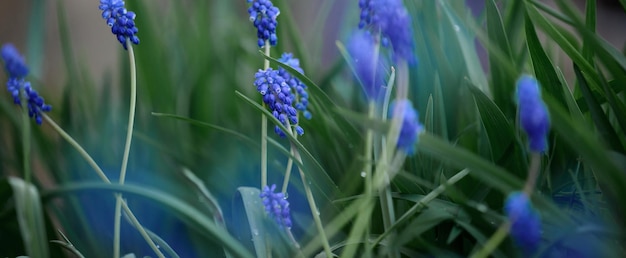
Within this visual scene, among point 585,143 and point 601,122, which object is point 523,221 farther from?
point 601,122

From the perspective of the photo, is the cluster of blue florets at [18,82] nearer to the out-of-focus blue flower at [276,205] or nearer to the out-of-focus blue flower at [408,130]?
the out-of-focus blue flower at [276,205]

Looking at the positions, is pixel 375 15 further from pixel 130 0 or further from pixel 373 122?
Result: pixel 130 0

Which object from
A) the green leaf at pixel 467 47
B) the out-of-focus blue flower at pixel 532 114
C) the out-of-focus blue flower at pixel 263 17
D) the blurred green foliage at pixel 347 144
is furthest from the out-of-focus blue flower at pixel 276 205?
the green leaf at pixel 467 47

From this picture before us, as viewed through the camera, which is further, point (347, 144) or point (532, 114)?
point (347, 144)

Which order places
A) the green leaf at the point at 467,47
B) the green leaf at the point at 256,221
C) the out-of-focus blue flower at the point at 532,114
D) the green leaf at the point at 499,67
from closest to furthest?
the out-of-focus blue flower at the point at 532,114
the green leaf at the point at 256,221
the green leaf at the point at 499,67
the green leaf at the point at 467,47

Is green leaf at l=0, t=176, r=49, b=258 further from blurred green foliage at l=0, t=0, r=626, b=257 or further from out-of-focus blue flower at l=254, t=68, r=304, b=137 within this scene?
out-of-focus blue flower at l=254, t=68, r=304, b=137

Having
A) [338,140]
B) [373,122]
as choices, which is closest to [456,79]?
[338,140]

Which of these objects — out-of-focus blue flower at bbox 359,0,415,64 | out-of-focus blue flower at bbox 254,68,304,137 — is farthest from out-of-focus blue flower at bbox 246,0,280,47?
out-of-focus blue flower at bbox 359,0,415,64

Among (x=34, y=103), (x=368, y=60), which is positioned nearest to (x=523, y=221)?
(x=368, y=60)
